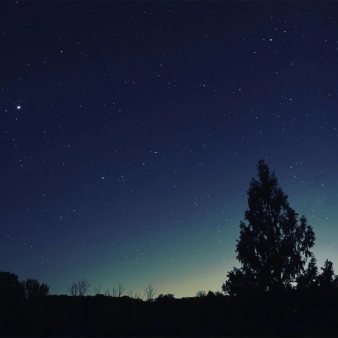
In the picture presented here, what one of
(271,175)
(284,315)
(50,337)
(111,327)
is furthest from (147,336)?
(271,175)

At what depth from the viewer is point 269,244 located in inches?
1296

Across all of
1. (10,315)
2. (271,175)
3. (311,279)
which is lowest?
(10,315)

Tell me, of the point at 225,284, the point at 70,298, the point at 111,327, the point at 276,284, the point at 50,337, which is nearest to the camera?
the point at 50,337

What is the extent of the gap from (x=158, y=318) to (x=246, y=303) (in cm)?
687

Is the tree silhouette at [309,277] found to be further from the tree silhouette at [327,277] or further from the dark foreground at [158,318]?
the dark foreground at [158,318]

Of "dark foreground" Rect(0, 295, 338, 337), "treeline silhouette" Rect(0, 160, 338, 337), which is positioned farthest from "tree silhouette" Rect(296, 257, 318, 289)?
"dark foreground" Rect(0, 295, 338, 337)

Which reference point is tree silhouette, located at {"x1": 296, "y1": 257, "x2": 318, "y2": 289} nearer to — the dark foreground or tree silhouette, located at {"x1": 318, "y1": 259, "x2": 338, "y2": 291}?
tree silhouette, located at {"x1": 318, "y1": 259, "x2": 338, "y2": 291}

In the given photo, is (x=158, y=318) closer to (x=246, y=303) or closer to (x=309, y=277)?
(x=246, y=303)

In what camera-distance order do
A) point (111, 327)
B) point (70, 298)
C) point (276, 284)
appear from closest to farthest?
1. point (111, 327)
2. point (70, 298)
3. point (276, 284)

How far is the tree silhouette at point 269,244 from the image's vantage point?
32.2 m

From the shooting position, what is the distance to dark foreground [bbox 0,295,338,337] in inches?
834

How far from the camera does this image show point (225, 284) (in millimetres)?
34312

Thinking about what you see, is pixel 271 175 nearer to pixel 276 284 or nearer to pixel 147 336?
pixel 276 284

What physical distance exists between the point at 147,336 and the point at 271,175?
1961 centimetres
